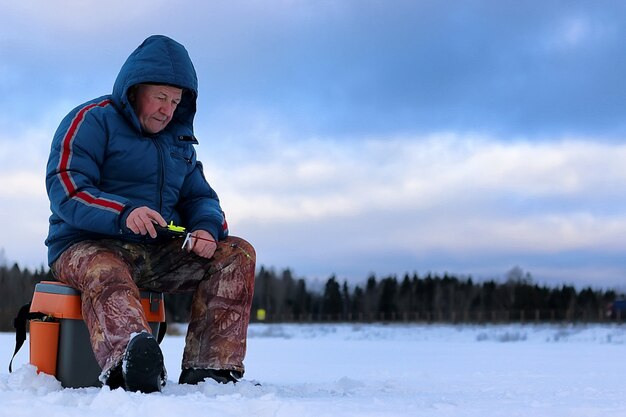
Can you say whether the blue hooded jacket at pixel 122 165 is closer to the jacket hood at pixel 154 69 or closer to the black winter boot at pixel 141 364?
the jacket hood at pixel 154 69

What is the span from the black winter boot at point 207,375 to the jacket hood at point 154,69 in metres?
1.03

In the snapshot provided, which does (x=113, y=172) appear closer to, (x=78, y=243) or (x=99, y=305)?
(x=78, y=243)

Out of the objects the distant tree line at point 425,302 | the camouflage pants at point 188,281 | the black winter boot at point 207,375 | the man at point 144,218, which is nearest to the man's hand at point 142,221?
the man at point 144,218

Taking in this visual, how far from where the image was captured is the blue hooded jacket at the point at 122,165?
108 inches

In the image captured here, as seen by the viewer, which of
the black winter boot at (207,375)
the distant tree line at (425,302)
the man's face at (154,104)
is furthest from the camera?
the distant tree line at (425,302)

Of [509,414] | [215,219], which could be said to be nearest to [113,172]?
[215,219]

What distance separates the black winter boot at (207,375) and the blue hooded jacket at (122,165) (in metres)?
0.57

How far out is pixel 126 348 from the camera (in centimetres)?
236

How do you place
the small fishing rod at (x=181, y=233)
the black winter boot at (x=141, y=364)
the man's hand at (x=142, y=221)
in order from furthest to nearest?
the small fishing rod at (x=181, y=233), the man's hand at (x=142, y=221), the black winter boot at (x=141, y=364)

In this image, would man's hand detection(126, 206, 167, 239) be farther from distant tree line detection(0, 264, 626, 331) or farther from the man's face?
distant tree line detection(0, 264, 626, 331)

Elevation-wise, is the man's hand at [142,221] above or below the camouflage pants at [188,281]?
above

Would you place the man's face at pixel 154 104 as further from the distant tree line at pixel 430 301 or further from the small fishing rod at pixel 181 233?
the distant tree line at pixel 430 301

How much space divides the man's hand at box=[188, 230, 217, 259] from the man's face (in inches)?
19.3

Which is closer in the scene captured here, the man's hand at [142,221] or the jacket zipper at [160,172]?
the man's hand at [142,221]
